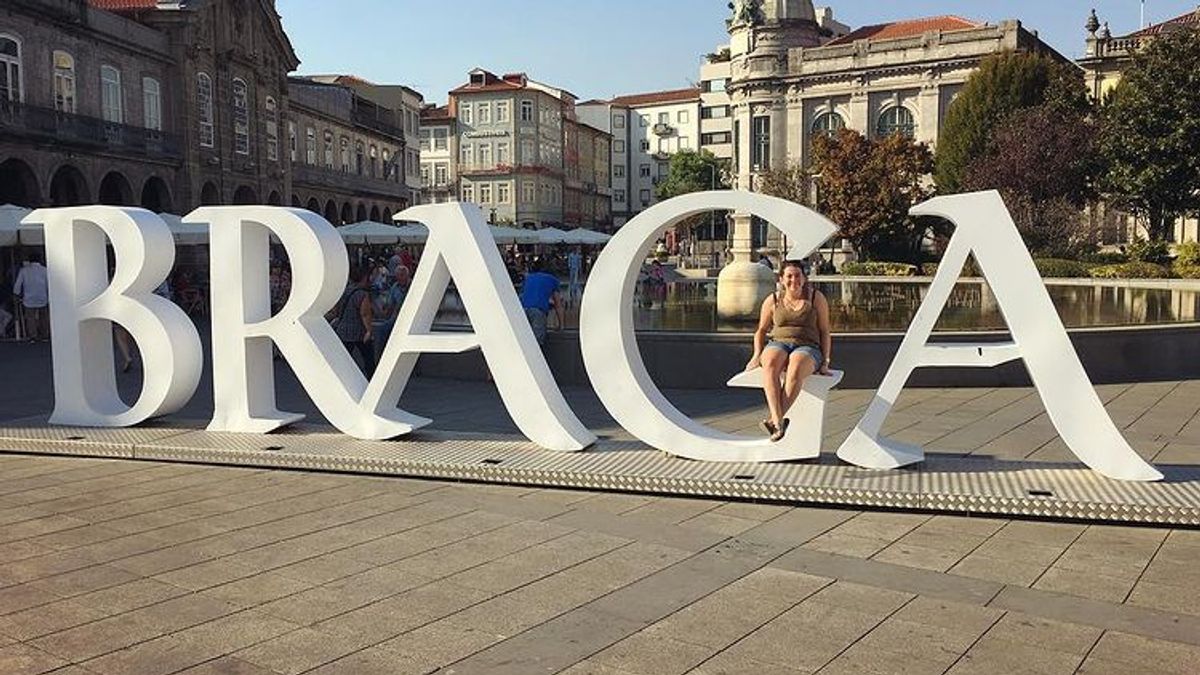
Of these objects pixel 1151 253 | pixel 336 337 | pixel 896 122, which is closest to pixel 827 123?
pixel 896 122

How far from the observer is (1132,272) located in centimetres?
3003

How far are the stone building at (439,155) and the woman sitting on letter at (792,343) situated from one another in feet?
269

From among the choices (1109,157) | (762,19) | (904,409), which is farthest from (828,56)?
(904,409)

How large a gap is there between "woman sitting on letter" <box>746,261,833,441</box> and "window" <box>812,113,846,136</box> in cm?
5679

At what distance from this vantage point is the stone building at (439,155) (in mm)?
87750

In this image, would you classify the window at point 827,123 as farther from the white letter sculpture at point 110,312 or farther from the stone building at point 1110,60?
the white letter sculpture at point 110,312

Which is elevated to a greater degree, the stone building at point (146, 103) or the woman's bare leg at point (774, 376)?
the stone building at point (146, 103)

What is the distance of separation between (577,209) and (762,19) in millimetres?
34426

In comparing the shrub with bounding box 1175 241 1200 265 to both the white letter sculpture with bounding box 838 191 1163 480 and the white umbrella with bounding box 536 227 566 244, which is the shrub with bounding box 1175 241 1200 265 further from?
the white letter sculpture with bounding box 838 191 1163 480

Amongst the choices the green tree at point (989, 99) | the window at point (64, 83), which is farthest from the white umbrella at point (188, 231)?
the green tree at point (989, 99)

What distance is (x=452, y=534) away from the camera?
6.15 meters

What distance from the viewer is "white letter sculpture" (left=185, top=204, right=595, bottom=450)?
7898 millimetres

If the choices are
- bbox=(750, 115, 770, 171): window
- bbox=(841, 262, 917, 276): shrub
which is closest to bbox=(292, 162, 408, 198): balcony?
bbox=(750, 115, 770, 171): window

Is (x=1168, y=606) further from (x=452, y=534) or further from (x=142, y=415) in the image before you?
(x=142, y=415)
